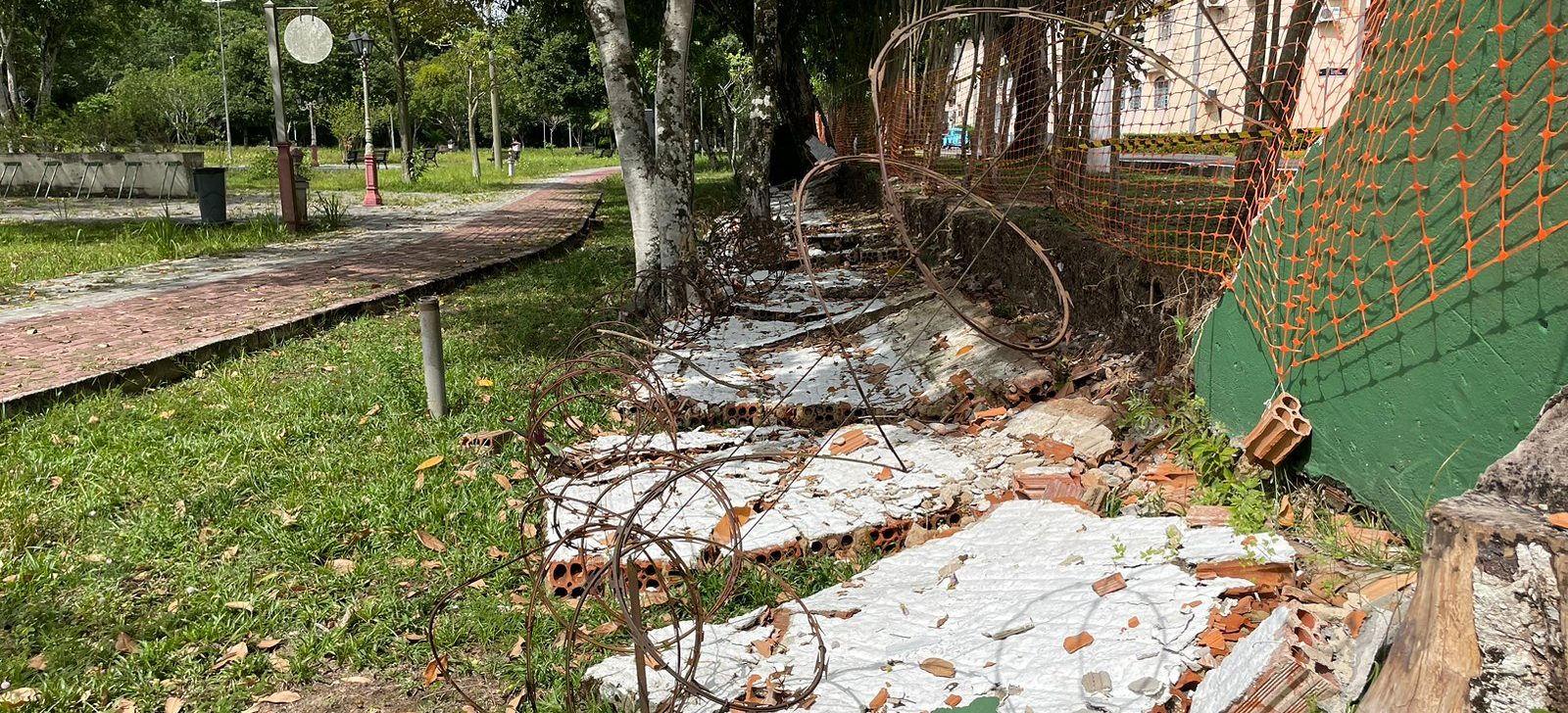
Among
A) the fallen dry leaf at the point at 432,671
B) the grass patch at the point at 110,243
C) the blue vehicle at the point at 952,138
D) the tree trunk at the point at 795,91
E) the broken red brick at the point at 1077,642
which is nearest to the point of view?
the broken red brick at the point at 1077,642

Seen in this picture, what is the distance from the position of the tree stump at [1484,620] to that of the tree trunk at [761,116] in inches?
337

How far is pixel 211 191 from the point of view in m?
12.8

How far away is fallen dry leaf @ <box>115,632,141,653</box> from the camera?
3.10m

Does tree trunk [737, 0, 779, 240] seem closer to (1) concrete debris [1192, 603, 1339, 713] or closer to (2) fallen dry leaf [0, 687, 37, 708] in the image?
(2) fallen dry leaf [0, 687, 37, 708]

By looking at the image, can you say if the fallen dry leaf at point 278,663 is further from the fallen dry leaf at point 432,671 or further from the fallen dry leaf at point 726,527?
the fallen dry leaf at point 726,527

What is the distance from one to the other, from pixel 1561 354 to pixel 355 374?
573 cm

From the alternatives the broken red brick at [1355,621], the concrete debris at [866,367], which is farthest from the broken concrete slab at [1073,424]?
the broken red brick at [1355,621]

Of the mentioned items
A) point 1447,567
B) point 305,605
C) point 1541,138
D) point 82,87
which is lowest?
point 305,605

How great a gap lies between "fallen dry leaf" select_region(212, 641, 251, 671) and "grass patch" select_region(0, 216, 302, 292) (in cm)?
721

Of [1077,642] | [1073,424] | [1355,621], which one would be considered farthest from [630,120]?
[1355,621]

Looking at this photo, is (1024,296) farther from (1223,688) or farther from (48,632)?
(48,632)

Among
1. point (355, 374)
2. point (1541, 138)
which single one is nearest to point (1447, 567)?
point (1541, 138)

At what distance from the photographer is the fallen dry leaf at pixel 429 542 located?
3818 mm

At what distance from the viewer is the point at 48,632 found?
3166 millimetres
